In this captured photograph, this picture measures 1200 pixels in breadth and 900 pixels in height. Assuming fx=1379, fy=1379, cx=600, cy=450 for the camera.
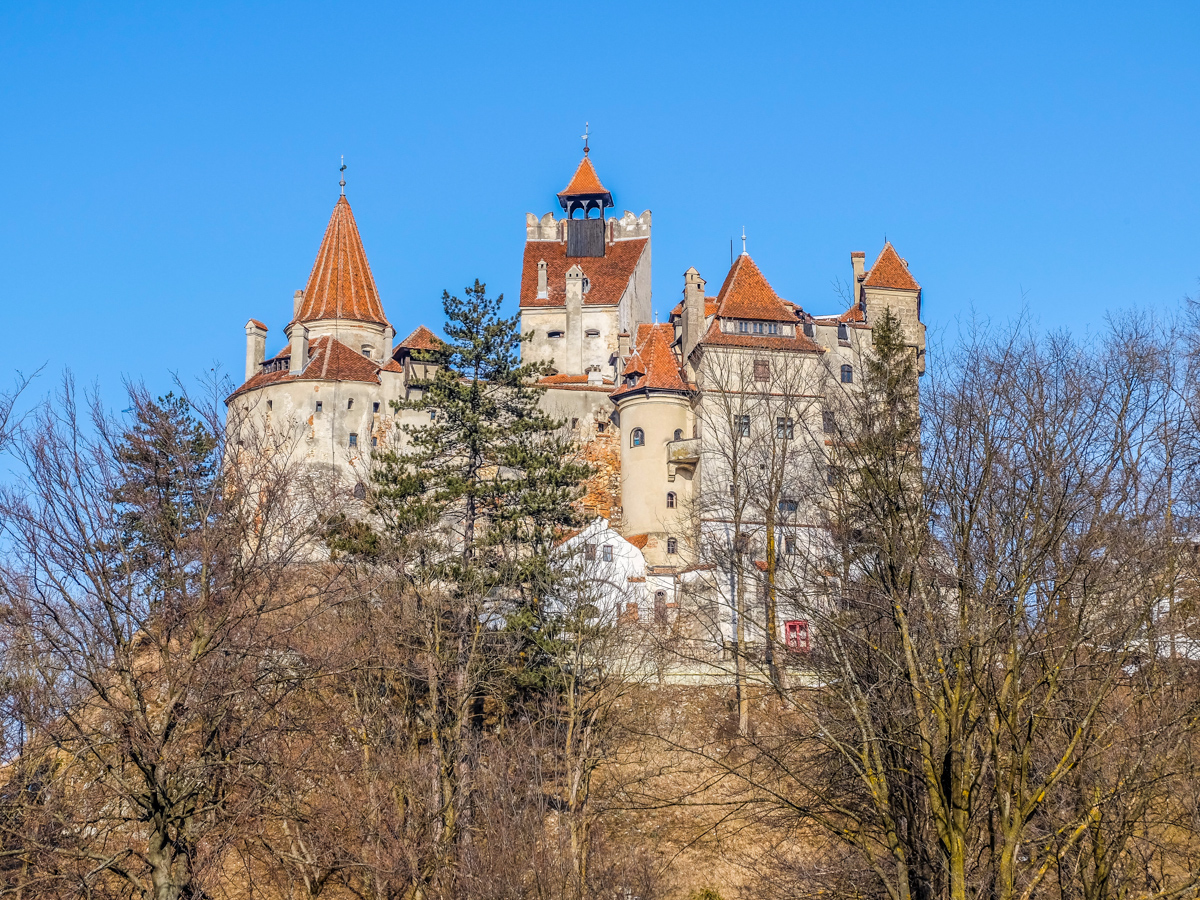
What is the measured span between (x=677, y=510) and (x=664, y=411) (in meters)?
4.63

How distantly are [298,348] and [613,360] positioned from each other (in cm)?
1577

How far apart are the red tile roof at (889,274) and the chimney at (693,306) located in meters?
7.72

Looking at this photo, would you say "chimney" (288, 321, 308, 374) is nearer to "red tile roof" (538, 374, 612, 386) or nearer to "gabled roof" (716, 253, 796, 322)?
"red tile roof" (538, 374, 612, 386)

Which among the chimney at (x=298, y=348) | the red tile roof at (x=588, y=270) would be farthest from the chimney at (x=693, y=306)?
the chimney at (x=298, y=348)

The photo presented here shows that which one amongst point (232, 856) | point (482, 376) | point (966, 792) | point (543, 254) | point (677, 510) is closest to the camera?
point (966, 792)

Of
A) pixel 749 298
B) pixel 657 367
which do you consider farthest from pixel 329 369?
pixel 749 298

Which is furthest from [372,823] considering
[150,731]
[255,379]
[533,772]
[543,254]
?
[543,254]

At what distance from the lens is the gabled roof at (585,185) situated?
7844 cm

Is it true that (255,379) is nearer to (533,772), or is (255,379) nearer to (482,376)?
(482,376)

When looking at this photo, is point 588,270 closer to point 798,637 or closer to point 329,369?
point 329,369

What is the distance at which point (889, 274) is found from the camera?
63.6 meters

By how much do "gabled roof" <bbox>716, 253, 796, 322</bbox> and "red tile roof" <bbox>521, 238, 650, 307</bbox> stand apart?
947 centimetres

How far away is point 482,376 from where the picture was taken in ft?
148

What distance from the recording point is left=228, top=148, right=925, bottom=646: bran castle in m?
55.5
